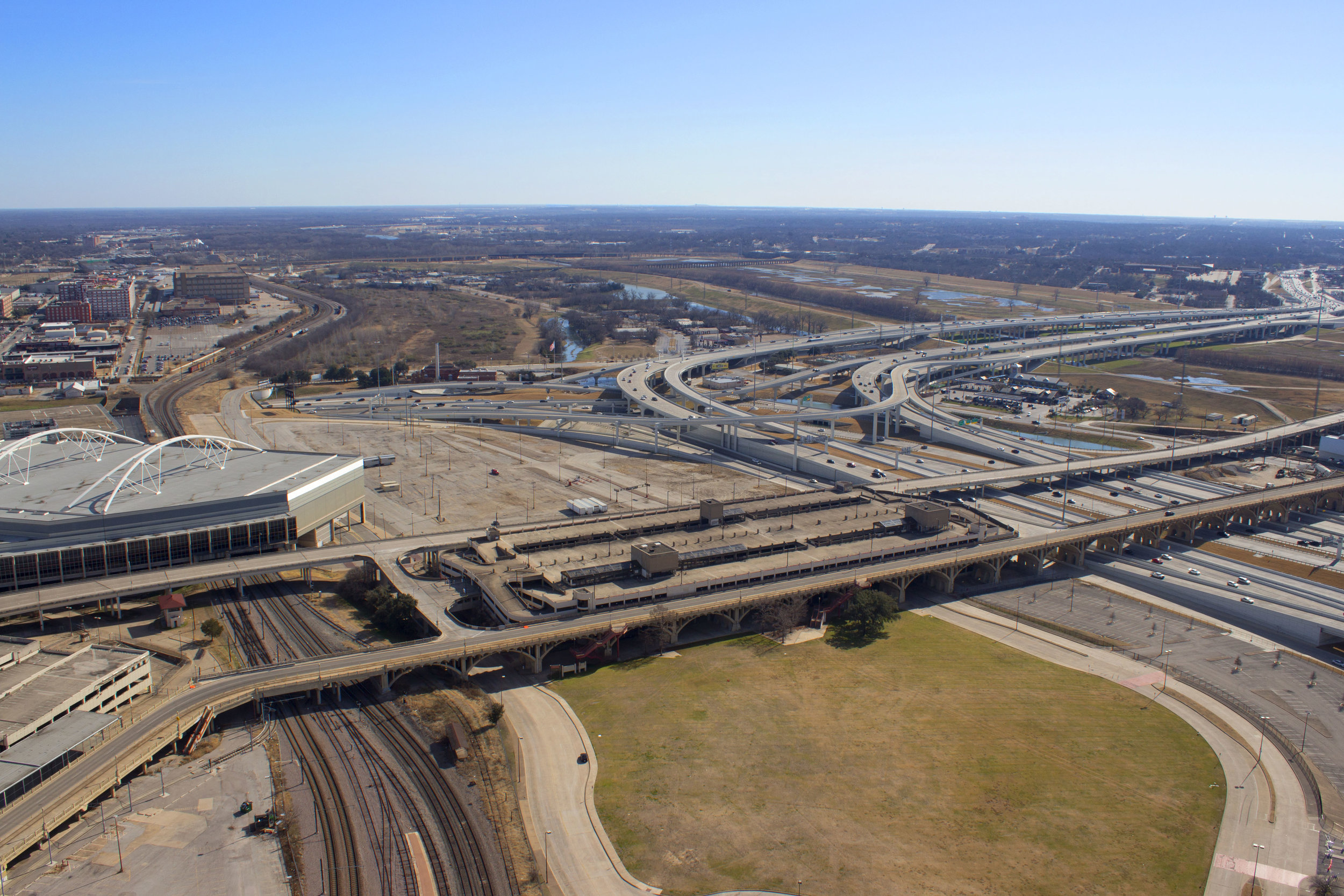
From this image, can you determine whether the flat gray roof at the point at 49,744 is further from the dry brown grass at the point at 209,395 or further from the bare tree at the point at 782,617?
the dry brown grass at the point at 209,395

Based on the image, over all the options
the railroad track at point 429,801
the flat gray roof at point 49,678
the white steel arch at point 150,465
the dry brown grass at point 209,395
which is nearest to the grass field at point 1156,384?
the railroad track at point 429,801

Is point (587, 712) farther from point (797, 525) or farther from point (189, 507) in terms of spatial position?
point (189, 507)

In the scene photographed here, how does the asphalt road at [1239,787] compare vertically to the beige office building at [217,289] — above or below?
below

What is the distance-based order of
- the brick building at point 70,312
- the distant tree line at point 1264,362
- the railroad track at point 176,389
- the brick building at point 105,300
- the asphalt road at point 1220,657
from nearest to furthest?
the asphalt road at point 1220,657 → the railroad track at point 176,389 → the distant tree line at point 1264,362 → the brick building at point 70,312 → the brick building at point 105,300

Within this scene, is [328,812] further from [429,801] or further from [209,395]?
[209,395]

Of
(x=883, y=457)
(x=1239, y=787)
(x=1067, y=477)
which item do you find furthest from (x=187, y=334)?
(x=1239, y=787)

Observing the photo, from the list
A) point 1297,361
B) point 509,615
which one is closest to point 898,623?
point 509,615

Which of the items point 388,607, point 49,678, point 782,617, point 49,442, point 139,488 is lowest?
point 782,617
